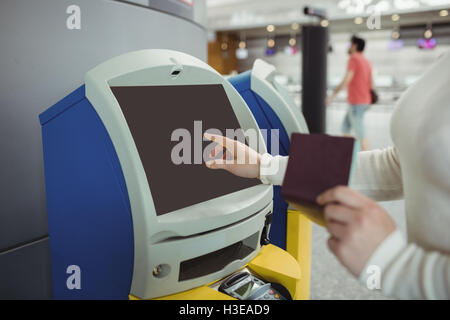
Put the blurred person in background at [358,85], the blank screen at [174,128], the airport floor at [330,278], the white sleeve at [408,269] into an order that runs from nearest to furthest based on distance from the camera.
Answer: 1. the white sleeve at [408,269]
2. the blank screen at [174,128]
3. the airport floor at [330,278]
4. the blurred person in background at [358,85]

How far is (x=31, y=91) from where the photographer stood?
1239 millimetres

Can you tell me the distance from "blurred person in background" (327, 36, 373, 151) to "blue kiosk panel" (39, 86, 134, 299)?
13.6ft

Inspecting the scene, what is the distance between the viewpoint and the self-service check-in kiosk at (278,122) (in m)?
1.49

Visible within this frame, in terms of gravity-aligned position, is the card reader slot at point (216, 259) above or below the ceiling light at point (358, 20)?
below

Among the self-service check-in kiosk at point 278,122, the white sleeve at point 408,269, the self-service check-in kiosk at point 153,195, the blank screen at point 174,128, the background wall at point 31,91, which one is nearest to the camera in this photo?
the white sleeve at point 408,269

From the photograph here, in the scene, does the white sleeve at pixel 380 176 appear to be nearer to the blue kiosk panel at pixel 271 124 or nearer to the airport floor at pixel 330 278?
the blue kiosk panel at pixel 271 124

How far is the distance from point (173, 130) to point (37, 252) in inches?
26.2

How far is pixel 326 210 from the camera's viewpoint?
68 cm

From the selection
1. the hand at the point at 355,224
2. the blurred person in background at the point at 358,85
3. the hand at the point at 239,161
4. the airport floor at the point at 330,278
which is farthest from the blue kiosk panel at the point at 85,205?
the blurred person in background at the point at 358,85

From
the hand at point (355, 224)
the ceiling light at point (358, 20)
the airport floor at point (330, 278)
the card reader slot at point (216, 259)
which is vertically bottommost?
the airport floor at point (330, 278)

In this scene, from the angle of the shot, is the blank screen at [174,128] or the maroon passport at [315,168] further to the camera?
the blank screen at [174,128]

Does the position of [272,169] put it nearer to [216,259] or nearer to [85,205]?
[216,259]

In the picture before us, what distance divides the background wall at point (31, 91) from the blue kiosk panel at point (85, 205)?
0.66 feet

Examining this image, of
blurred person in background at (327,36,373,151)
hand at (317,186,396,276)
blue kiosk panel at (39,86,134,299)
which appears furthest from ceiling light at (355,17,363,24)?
hand at (317,186,396,276)
